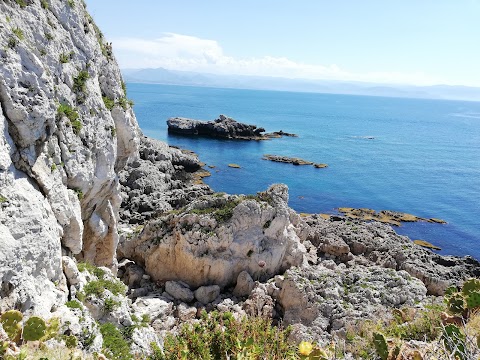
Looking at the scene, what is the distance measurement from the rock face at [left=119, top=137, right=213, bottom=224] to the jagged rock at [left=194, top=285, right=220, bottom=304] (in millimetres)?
17306

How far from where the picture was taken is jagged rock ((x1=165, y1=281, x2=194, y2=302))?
2461 centimetres

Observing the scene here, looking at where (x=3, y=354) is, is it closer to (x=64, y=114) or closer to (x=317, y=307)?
(x=64, y=114)

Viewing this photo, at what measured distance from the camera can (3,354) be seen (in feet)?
27.2

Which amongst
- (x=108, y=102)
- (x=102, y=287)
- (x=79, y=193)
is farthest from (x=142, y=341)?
(x=108, y=102)

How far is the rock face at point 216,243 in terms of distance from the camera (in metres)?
26.3

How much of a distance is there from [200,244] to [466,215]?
150 feet

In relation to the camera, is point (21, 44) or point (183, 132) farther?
point (183, 132)

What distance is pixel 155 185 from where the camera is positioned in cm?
4938

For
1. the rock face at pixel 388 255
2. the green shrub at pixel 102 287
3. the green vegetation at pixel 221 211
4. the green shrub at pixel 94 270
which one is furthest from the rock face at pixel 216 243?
the green shrub at pixel 94 270

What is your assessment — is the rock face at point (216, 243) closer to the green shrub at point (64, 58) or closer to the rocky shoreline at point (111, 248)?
the rocky shoreline at point (111, 248)

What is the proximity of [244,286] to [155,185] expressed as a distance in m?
26.7

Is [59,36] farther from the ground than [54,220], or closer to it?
farther from the ground

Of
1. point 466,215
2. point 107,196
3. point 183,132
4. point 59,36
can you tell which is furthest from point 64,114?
point 183,132

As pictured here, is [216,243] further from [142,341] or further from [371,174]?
[371,174]
